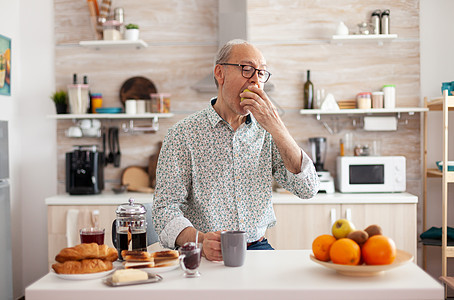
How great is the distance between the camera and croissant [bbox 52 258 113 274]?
1.34 metres

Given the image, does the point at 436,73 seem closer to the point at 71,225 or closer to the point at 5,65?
the point at 71,225

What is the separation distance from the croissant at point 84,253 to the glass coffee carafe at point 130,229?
0.41 ft

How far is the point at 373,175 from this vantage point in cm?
371

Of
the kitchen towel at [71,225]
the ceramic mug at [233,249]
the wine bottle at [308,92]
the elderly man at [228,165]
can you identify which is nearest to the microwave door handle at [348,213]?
the wine bottle at [308,92]

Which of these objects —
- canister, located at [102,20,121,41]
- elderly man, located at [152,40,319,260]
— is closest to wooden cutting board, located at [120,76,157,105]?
canister, located at [102,20,121,41]

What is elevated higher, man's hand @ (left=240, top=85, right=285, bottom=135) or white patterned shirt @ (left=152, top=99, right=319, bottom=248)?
man's hand @ (left=240, top=85, right=285, bottom=135)

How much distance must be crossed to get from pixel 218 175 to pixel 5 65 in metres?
2.61

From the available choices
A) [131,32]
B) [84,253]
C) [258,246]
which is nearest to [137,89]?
[131,32]

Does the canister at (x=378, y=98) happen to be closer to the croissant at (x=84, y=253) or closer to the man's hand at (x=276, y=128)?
the man's hand at (x=276, y=128)

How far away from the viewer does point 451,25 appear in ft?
13.1

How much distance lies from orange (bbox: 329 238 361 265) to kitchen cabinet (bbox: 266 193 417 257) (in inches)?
86.4

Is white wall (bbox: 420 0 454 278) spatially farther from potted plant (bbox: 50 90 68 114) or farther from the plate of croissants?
the plate of croissants

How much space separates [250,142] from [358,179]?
6.39 feet

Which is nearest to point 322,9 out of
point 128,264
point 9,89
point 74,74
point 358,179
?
point 358,179
